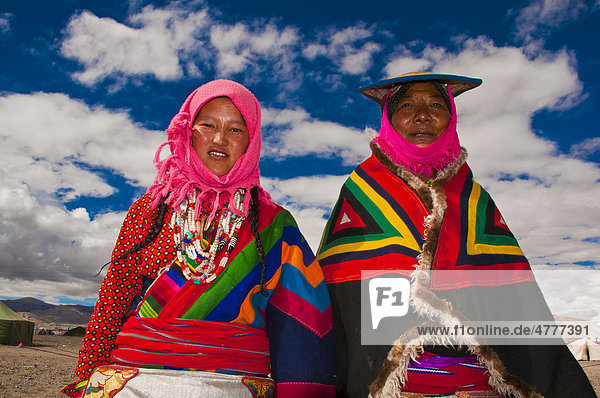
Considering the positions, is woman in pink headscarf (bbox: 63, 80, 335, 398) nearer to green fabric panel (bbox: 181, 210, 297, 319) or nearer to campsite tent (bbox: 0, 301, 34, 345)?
green fabric panel (bbox: 181, 210, 297, 319)

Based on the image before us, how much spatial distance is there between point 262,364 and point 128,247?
3.36ft

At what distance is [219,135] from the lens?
2.78 metres

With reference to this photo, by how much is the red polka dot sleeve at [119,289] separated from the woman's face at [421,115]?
5.87 feet

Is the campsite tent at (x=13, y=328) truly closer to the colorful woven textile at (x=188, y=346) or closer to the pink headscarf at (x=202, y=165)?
the pink headscarf at (x=202, y=165)

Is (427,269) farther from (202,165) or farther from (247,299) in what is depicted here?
(202,165)

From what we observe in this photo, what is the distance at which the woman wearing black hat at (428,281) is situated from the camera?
2.53m

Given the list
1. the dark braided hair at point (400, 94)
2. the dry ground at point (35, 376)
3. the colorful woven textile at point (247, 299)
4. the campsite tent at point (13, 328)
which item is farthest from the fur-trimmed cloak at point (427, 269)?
the campsite tent at point (13, 328)

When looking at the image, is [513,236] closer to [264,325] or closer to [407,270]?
[407,270]

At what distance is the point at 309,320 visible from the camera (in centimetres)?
259

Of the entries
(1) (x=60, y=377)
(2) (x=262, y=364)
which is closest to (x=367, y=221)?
(2) (x=262, y=364)

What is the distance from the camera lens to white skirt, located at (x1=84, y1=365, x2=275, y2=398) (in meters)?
2.12

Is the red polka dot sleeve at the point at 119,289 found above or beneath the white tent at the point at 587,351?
above

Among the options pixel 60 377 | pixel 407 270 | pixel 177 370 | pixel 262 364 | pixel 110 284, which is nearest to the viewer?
pixel 177 370

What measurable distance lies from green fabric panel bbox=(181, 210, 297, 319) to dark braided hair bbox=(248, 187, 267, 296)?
0.04m
